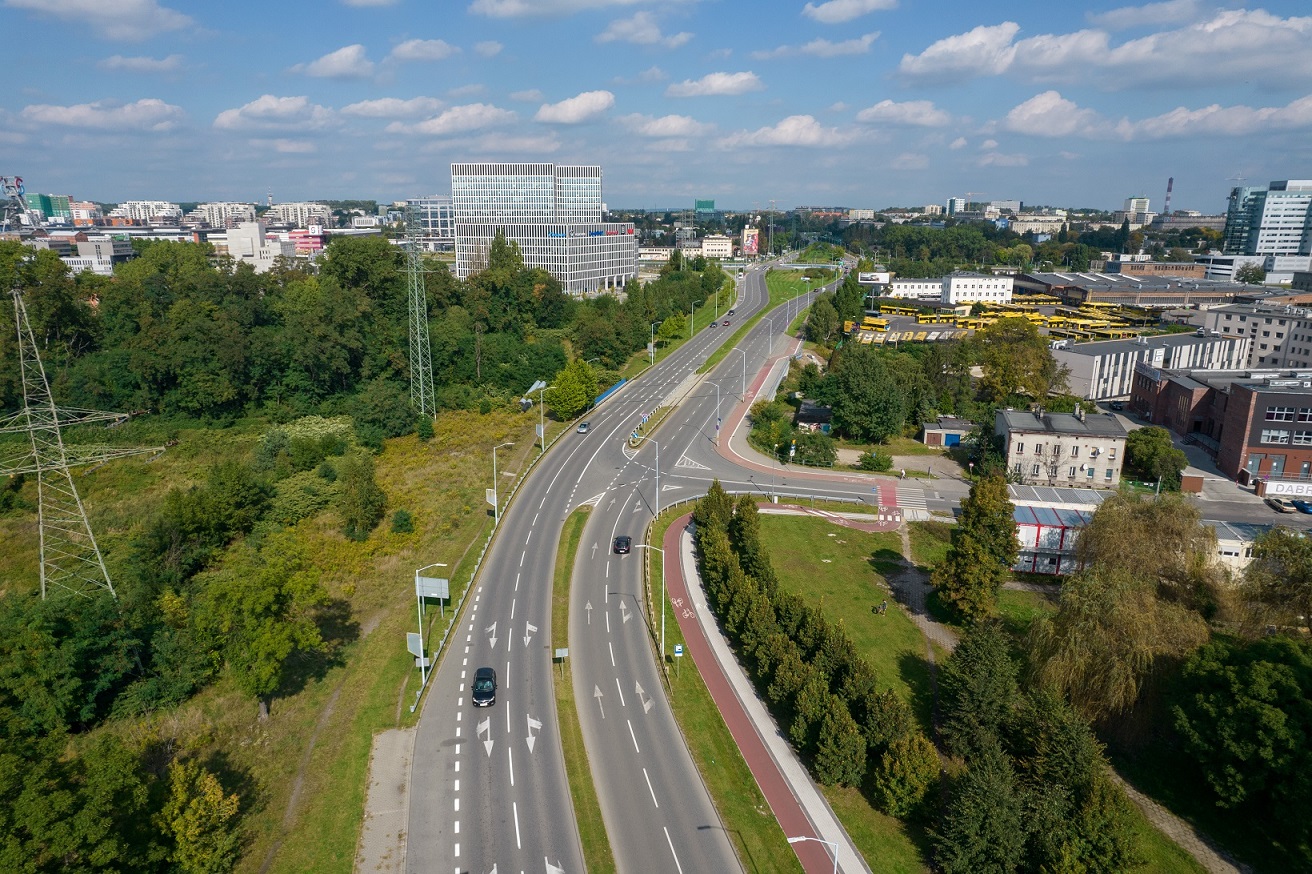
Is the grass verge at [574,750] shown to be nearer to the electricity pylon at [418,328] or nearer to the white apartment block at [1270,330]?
the electricity pylon at [418,328]

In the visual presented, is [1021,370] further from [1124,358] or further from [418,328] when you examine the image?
[418,328]

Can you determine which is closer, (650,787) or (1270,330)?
(650,787)

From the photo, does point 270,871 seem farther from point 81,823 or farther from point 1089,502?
point 1089,502

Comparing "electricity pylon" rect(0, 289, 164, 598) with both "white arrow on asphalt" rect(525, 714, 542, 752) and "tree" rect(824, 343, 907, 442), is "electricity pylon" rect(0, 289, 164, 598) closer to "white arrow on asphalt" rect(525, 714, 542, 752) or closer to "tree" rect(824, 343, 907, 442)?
"white arrow on asphalt" rect(525, 714, 542, 752)

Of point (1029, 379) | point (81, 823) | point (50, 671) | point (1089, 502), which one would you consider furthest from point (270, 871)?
point (1029, 379)

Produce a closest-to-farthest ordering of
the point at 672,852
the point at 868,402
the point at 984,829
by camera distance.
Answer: the point at 984,829 → the point at 672,852 → the point at 868,402

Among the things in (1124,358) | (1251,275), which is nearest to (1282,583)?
(1124,358)
